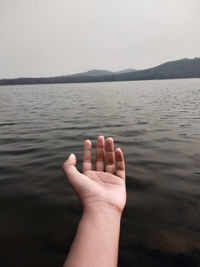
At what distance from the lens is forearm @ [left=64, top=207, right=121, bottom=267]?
148 cm

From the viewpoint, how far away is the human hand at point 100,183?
82.0 inches

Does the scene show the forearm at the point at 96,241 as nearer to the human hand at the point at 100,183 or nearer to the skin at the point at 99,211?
the skin at the point at 99,211

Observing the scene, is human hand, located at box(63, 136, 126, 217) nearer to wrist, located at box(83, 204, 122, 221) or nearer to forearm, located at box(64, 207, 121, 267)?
wrist, located at box(83, 204, 122, 221)

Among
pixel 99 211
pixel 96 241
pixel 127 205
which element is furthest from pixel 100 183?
pixel 127 205

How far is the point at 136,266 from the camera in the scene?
2.12 meters

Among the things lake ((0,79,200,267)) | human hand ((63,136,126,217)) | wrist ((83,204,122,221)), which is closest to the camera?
wrist ((83,204,122,221))

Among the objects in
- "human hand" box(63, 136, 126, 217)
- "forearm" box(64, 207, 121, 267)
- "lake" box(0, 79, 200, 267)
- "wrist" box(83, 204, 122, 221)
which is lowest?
"lake" box(0, 79, 200, 267)

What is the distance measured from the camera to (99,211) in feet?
6.38

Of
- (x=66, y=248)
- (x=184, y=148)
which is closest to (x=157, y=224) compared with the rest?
(x=66, y=248)

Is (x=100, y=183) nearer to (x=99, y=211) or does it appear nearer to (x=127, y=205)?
(x=99, y=211)

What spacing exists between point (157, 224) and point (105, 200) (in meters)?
1.16

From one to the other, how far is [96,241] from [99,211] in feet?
1.10

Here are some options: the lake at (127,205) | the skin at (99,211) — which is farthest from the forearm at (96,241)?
the lake at (127,205)

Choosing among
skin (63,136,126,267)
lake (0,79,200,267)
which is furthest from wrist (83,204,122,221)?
lake (0,79,200,267)
